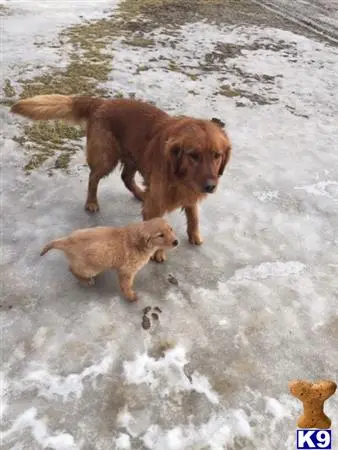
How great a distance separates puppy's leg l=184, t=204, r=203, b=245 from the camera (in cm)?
397

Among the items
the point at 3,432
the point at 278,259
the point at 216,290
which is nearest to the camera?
the point at 3,432

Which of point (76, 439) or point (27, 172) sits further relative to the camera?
point (27, 172)

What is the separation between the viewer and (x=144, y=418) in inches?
107

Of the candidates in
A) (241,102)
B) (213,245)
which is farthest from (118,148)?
(241,102)

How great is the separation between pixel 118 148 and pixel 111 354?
1.89 meters

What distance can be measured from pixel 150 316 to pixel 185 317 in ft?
0.87

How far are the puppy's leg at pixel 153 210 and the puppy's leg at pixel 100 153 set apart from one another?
21.8 inches

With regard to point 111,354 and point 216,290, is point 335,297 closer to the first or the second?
point 216,290

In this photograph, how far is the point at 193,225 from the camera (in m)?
4.04

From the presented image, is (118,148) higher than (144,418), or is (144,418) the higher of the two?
(118,148)

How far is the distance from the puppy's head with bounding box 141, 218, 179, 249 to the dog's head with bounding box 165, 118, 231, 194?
383 millimetres

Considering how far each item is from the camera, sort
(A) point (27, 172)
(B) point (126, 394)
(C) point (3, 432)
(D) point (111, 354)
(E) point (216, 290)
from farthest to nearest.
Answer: (A) point (27, 172) → (E) point (216, 290) → (D) point (111, 354) → (B) point (126, 394) → (C) point (3, 432)

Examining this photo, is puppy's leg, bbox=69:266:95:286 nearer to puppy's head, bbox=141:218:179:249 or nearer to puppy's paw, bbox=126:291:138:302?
puppy's paw, bbox=126:291:138:302

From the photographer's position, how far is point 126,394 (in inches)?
112
